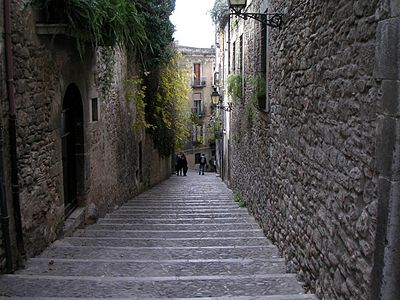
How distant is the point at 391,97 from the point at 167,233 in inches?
216

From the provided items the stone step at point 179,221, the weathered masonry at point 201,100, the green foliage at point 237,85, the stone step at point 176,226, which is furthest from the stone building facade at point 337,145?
the weathered masonry at point 201,100

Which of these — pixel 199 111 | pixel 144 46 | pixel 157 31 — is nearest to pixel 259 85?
pixel 144 46

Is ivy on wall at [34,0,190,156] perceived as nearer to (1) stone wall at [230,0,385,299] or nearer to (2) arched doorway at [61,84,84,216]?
(2) arched doorway at [61,84,84,216]

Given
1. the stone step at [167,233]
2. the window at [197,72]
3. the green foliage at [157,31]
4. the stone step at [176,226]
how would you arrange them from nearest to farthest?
the stone step at [167,233] → the stone step at [176,226] → the green foliage at [157,31] → the window at [197,72]

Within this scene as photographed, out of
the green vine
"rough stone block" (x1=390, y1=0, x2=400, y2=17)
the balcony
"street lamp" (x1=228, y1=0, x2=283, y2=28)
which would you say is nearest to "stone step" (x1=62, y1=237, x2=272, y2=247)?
"street lamp" (x1=228, y1=0, x2=283, y2=28)

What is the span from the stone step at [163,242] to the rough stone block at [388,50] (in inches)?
170

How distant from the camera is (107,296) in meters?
4.42

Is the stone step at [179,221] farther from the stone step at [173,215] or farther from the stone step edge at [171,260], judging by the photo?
the stone step edge at [171,260]

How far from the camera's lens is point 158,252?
6.29m

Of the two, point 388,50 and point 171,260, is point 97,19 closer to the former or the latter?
point 171,260

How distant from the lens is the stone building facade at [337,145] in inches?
111

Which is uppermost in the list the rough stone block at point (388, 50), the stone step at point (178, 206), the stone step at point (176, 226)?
the rough stone block at point (388, 50)

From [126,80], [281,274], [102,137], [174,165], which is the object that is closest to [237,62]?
[126,80]

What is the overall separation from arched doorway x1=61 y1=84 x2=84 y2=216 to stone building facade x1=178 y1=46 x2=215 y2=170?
30218 millimetres
